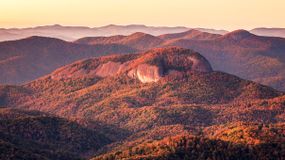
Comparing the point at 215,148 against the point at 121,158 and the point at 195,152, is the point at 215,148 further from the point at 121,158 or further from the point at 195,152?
the point at 121,158

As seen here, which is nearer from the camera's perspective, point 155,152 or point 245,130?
point 155,152

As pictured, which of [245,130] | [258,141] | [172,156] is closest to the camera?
[172,156]

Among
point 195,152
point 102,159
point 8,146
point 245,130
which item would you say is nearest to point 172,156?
point 195,152

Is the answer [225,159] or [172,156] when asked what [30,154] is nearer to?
[172,156]

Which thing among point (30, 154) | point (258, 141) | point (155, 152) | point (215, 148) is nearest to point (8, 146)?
point (30, 154)

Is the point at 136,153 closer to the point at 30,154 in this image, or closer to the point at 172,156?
the point at 172,156

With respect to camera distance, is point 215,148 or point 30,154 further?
point 30,154

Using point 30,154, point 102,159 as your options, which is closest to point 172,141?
point 102,159

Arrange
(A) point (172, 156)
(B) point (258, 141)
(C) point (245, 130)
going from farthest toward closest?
(C) point (245, 130), (B) point (258, 141), (A) point (172, 156)
